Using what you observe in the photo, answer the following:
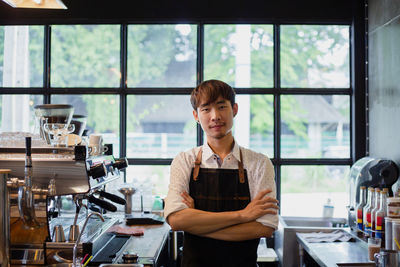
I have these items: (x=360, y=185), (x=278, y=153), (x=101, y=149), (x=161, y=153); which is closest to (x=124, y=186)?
(x=161, y=153)

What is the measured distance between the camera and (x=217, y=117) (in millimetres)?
1873

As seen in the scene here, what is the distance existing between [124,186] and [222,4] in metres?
1.98

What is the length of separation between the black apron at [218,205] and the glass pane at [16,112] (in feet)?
10.1

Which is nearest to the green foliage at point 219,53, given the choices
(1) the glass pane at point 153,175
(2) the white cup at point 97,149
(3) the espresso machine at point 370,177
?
(1) the glass pane at point 153,175

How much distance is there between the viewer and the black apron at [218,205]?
1906mm

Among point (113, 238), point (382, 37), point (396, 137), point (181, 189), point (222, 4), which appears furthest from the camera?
point (222, 4)

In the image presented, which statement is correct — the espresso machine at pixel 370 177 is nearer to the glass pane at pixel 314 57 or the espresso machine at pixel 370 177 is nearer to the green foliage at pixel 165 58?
the green foliage at pixel 165 58

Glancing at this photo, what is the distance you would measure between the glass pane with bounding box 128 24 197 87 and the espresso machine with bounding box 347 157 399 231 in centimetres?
179

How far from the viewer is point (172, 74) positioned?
4469 millimetres

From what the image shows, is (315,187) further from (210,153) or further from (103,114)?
(210,153)

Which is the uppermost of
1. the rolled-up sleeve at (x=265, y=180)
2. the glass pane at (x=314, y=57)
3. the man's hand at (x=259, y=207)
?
the glass pane at (x=314, y=57)

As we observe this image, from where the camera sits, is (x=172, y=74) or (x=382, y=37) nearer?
(x=382, y=37)

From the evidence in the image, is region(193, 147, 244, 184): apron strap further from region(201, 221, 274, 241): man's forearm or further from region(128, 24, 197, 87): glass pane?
region(128, 24, 197, 87): glass pane

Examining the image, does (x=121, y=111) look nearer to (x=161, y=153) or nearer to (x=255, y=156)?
(x=161, y=153)
